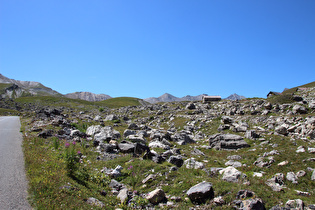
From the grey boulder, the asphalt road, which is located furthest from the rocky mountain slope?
the asphalt road

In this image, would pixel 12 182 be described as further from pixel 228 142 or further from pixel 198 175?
pixel 228 142

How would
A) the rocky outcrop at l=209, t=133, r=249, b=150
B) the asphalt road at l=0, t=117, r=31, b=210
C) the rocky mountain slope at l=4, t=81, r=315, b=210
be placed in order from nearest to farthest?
the asphalt road at l=0, t=117, r=31, b=210 → the rocky mountain slope at l=4, t=81, r=315, b=210 → the rocky outcrop at l=209, t=133, r=249, b=150

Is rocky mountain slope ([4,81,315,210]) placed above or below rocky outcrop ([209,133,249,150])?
below

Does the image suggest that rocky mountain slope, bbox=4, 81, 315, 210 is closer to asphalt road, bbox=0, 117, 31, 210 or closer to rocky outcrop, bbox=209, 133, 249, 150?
rocky outcrop, bbox=209, 133, 249, 150

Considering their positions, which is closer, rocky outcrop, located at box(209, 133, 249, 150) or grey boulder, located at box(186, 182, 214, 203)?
grey boulder, located at box(186, 182, 214, 203)

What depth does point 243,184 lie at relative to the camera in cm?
830

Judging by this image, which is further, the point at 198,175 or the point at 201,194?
the point at 198,175

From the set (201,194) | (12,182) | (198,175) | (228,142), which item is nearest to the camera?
(201,194)

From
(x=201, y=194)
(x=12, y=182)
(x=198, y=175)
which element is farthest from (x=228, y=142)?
(x=12, y=182)

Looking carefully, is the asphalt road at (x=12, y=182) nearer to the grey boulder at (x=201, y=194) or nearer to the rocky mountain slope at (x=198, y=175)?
the rocky mountain slope at (x=198, y=175)

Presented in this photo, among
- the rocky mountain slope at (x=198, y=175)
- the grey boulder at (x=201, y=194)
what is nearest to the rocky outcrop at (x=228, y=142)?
the rocky mountain slope at (x=198, y=175)

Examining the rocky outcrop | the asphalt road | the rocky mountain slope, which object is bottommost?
the asphalt road

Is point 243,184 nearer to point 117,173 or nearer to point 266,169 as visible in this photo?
point 266,169

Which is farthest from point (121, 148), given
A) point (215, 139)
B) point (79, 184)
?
point (215, 139)
